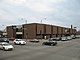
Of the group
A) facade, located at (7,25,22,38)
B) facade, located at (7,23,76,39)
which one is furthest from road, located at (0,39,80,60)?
facade, located at (7,25,22,38)

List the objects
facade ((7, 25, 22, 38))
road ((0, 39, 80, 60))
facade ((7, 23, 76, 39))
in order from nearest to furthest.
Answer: road ((0, 39, 80, 60)) < facade ((7, 23, 76, 39)) < facade ((7, 25, 22, 38))

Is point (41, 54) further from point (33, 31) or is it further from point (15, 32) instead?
point (15, 32)

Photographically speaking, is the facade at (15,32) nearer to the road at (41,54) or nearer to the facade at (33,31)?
the facade at (33,31)

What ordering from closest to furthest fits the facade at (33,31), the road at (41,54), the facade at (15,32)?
the road at (41,54) < the facade at (33,31) < the facade at (15,32)

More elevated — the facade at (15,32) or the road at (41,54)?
the facade at (15,32)

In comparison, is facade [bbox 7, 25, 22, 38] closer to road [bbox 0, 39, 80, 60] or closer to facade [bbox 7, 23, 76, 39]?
facade [bbox 7, 23, 76, 39]

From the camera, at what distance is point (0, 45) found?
31.6m

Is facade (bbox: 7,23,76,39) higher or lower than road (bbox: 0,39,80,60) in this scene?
higher

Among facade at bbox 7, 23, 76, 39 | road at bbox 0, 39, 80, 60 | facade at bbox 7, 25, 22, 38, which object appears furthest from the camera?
facade at bbox 7, 25, 22, 38

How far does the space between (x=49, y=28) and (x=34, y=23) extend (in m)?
11.5

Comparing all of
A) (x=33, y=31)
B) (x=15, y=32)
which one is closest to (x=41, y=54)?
(x=33, y=31)

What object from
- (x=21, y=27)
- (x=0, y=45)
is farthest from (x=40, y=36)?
(x=0, y=45)

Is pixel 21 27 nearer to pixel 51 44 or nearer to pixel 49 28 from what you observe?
pixel 49 28

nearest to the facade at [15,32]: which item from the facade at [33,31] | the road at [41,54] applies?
the facade at [33,31]
